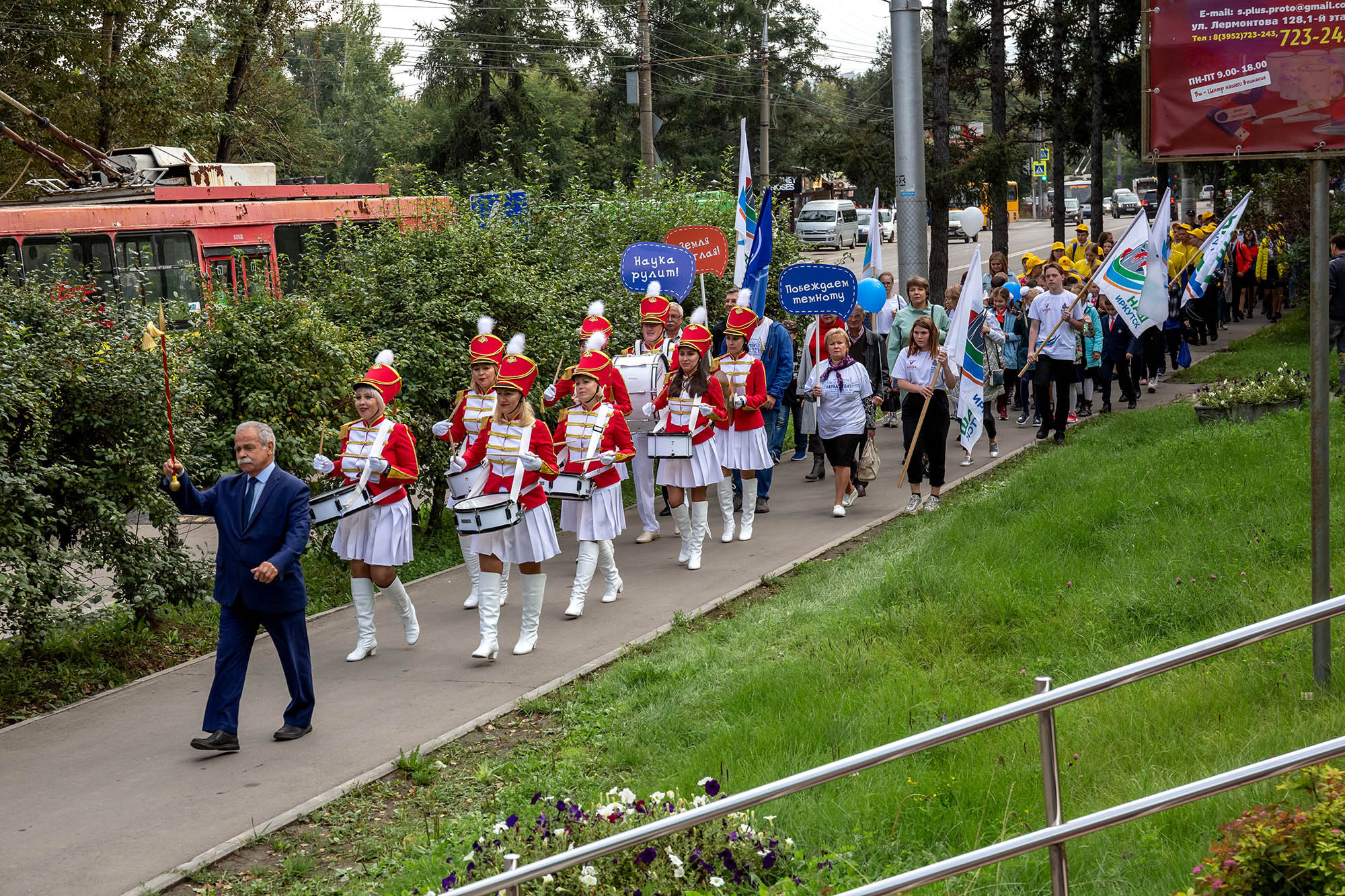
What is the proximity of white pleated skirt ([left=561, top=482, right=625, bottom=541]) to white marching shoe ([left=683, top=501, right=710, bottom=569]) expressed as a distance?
1.21 metres

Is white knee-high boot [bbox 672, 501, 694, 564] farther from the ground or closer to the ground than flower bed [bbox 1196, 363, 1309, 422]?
closer to the ground

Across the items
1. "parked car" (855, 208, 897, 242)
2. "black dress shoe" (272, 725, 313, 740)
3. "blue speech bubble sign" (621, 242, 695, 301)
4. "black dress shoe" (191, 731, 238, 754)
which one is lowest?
"black dress shoe" (272, 725, 313, 740)

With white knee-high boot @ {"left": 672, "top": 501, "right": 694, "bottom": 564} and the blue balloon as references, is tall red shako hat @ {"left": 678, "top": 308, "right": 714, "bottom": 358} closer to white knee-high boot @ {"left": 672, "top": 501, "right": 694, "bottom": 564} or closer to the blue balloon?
white knee-high boot @ {"left": 672, "top": 501, "right": 694, "bottom": 564}

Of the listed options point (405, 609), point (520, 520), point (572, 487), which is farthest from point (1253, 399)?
point (405, 609)

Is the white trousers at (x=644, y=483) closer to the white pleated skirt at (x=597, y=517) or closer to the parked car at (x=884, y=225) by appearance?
the white pleated skirt at (x=597, y=517)

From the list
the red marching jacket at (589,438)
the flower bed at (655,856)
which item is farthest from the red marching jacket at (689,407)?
the flower bed at (655,856)

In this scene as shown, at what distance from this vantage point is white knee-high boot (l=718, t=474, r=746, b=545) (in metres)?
11.8

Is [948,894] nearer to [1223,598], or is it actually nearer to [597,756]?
[597,756]

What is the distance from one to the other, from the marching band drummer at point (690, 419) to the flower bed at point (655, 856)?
5.98m

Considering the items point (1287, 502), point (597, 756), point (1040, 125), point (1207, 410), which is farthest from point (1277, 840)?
point (1040, 125)

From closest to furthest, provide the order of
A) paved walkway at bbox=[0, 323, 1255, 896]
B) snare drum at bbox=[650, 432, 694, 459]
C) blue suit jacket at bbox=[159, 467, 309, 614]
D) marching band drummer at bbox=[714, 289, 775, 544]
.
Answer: paved walkway at bbox=[0, 323, 1255, 896]
blue suit jacket at bbox=[159, 467, 309, 614]
snare drum at bbox=[650, 432, 694, 459]
marching band drummer at bbox=[714, 289, 775, 544]

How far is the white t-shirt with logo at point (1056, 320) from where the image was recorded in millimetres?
15055

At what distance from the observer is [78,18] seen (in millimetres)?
22281

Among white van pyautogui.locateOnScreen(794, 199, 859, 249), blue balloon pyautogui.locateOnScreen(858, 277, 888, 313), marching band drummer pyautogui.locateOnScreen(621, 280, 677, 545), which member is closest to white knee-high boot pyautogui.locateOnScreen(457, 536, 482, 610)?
marching band drummer pyautogui.locateOnScreen(621, 280, 677, 545)
